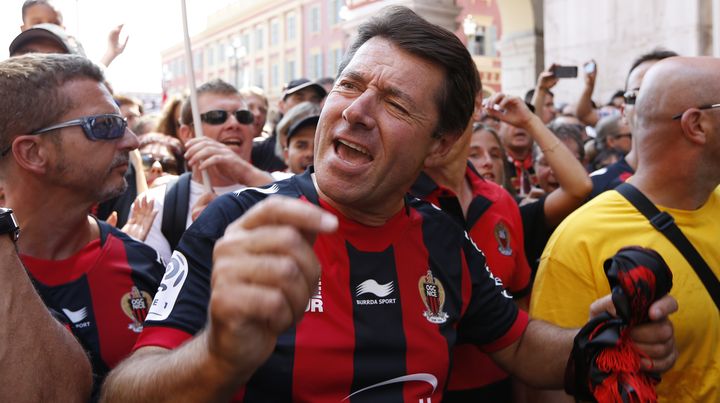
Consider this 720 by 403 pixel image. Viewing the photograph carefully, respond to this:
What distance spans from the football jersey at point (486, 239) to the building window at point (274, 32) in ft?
162

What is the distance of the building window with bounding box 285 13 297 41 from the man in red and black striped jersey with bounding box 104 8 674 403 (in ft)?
159

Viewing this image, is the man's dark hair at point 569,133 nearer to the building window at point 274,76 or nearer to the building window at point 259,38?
the building window at point 274,76

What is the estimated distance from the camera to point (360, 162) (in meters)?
1.93

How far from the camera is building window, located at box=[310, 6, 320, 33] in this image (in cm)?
4600

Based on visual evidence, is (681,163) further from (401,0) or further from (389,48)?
(401,0)

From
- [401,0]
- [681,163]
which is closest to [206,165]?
[681,163]

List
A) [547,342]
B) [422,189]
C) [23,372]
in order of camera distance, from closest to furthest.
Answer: [23,372], [547,342], [422,189]

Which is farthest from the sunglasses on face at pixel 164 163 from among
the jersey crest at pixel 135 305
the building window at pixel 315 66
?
the building window at pixel 315 66

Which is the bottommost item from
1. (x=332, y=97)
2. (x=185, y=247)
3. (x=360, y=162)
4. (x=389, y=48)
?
(x=185, y=247)

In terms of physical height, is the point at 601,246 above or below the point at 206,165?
below

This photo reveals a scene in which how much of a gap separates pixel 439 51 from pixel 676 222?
1.23 meters

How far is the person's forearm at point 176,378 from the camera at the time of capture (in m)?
1.26

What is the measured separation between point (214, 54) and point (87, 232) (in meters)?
56.8

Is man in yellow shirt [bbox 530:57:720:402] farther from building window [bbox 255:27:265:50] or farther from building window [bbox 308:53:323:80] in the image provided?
building window [bbox 255:27:265:50]
